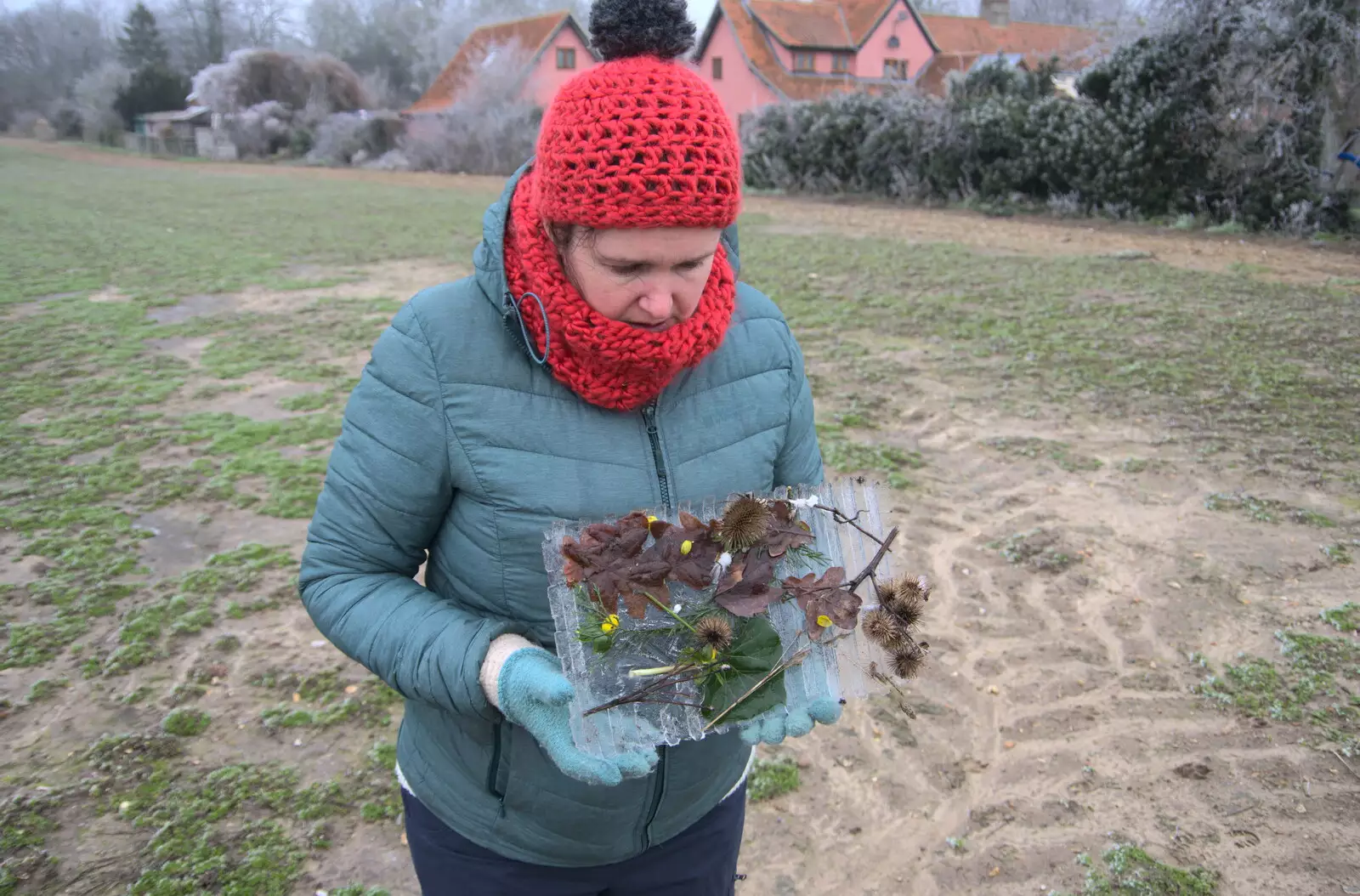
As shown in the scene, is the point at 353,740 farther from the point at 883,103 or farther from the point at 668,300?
the point at 883,103

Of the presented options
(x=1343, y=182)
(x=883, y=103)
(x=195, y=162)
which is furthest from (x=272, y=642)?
(x=195, y=162)

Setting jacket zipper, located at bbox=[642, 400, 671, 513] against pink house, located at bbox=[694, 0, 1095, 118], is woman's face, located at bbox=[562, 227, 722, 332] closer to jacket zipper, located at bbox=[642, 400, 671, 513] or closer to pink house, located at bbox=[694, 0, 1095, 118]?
jacket zipper, located at bbox=[642, 400, 671, 513]

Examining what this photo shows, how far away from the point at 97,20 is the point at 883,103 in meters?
69.0

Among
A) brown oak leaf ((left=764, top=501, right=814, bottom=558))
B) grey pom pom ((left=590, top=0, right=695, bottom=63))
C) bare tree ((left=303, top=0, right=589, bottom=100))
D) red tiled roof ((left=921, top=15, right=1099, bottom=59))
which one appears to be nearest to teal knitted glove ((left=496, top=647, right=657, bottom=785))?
brown oak leaf ((left=764, top=501, right=814, bottom=558))

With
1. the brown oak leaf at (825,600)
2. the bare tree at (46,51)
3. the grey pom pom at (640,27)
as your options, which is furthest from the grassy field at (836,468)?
the bare tree at (46,51)

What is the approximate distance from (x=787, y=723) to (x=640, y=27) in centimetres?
110

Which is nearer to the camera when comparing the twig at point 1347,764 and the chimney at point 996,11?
the twig at point 1347,764

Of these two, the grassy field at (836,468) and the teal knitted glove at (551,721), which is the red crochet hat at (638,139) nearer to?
the teal knitted glove at (551,721)

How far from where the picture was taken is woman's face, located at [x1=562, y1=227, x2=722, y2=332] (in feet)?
4.87

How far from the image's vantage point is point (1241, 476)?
5.22 meters

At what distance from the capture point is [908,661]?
5.08ft

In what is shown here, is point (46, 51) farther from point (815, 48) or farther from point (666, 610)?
point (666, 610)

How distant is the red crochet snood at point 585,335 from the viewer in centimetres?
153

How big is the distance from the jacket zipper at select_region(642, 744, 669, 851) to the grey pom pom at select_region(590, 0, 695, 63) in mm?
1120
